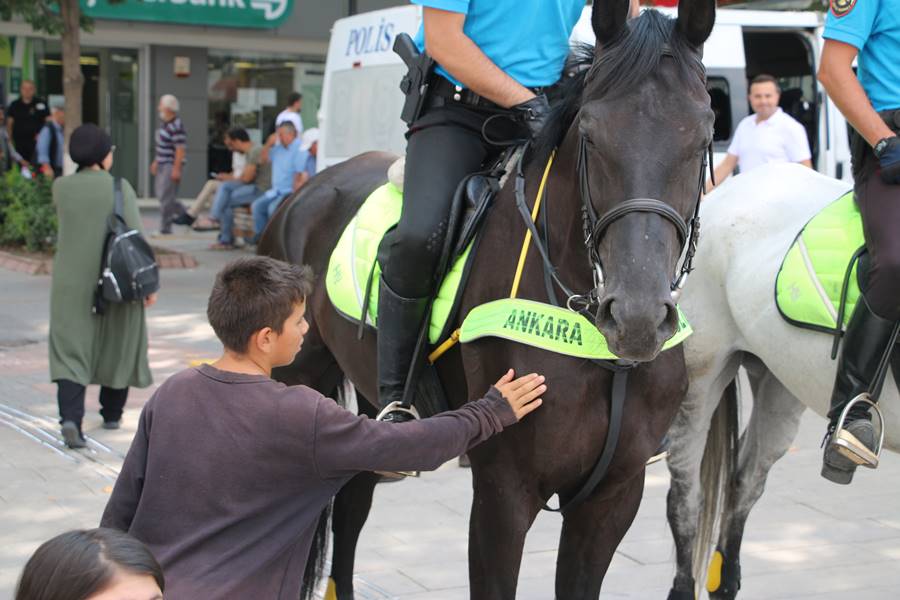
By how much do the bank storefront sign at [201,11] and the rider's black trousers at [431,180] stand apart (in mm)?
18562

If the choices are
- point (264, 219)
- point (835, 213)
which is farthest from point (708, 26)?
point (264, 219)

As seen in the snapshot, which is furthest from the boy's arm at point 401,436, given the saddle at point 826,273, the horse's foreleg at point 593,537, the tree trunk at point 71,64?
the tree trunk at point 71,64

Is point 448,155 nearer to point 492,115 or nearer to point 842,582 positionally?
point 492,115

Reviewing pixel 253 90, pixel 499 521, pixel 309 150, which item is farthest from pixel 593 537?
pixel 253 90

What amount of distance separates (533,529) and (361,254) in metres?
2.25

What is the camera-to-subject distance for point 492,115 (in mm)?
3807

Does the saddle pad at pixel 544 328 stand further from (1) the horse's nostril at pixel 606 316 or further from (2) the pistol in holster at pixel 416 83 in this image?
(2) the pistol in holster at pixel 416 83

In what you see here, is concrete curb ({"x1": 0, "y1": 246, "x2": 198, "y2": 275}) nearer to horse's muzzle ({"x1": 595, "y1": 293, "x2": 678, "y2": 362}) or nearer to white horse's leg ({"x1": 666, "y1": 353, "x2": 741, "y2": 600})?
white horse's leg ({"x1": 666, "y1": 353, "x2": 741, "y2": 600})

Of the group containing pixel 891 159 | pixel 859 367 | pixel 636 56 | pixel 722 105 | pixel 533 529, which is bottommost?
pixel 533 529

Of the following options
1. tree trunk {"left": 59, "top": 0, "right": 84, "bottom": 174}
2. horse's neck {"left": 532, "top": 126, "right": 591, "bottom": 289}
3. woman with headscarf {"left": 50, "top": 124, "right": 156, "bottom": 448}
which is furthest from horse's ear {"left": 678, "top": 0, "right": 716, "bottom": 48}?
tree trunk {"left": 59, "top": 0, "right": 84, "bottom": 174}

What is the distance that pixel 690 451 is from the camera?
4.97 metres

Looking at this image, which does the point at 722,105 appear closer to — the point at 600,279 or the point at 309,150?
the point at 309,150

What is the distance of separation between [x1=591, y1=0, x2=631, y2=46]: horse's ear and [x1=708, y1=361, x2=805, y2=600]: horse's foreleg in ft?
7.32

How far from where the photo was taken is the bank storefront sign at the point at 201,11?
838 inches
